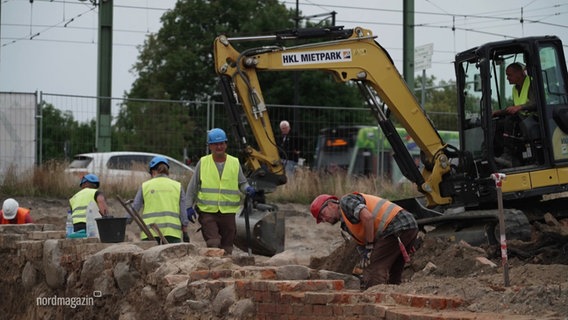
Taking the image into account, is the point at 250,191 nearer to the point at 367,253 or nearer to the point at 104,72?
the point at 367,253

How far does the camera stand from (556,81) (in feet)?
47.8

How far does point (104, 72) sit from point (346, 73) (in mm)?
9006

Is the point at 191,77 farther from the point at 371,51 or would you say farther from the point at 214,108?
the point at 371,51

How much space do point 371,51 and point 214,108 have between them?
767cm

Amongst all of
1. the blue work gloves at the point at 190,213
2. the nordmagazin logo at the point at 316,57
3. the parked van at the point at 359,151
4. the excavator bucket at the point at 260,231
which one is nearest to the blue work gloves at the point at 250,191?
the blue work gloves at the point at 190,213

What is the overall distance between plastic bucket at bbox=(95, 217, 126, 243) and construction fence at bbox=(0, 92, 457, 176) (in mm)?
10053

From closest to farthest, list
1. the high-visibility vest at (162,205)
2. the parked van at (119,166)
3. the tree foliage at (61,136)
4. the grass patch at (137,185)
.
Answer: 1. the high-visibility vest at (162,205)
2. the grass patch at (137,185)
3. the parked van at (119,166)
4. the tree foliage at (61,136)

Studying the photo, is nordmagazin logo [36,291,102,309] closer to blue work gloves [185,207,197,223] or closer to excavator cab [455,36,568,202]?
blue work gloves [185,207,197,223]

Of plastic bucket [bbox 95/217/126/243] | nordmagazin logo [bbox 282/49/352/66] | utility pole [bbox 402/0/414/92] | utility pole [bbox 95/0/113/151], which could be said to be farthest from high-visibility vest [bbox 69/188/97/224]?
utility pole [bbox 402/0/414/92]

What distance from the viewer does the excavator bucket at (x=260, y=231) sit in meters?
15.0

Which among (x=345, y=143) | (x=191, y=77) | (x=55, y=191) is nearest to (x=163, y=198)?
(x=55, y=191)

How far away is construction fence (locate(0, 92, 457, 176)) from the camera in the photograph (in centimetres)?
Result: 2164

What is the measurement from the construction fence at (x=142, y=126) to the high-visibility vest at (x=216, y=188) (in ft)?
29.3

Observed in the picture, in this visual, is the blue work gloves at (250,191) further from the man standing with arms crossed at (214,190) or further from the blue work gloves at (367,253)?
the blue work gloves at (367,253)
